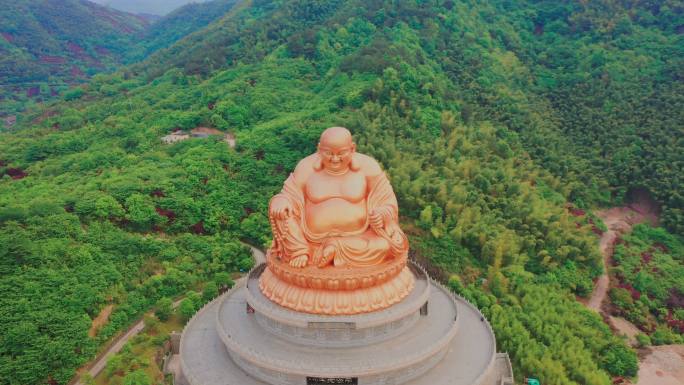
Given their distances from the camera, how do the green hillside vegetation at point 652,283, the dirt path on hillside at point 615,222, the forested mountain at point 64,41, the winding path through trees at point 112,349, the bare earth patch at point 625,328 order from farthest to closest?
1. the forested mountain at point 64,41
2. the dirt path on hillside at point 615,222
3. the green hillside vegetation at point 652,283
4. the bare earth patch at point 625,328
5. the winding path through trees at point 112,349

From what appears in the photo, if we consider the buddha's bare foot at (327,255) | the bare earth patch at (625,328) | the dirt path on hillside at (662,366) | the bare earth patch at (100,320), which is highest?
the buddha's bare foot at (327,255)

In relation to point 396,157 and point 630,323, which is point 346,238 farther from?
point 630,323

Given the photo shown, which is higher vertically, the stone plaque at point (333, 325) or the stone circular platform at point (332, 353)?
the stone plaque at point (333, 325)

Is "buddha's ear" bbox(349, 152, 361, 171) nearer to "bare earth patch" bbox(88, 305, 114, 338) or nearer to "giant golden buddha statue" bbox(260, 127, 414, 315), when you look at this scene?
"giant golden buddha statue" bbox(260, 127, 414, 315)

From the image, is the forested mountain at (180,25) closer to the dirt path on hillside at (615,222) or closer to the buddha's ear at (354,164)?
the dirt path on hillside at (615,222)

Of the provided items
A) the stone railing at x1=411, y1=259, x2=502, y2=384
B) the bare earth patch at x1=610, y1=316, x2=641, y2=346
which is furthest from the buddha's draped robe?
the bare earth patch at x1=610, y1=316, x2=641, y2=346

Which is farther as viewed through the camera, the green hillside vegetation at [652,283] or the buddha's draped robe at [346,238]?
the green hillside vegetation at [652,283]

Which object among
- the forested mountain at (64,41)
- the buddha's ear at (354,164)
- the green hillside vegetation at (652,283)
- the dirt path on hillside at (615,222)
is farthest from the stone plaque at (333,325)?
the forested mountain at (64,41)
